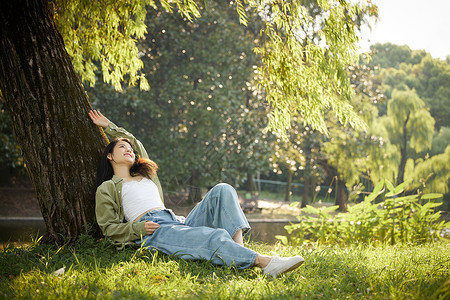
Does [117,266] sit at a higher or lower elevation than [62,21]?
lower

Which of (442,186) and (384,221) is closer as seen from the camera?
(384,221)

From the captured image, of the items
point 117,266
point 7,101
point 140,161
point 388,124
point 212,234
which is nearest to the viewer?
point 117,266

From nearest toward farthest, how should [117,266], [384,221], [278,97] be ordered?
[117,266], [278,97], [384,221]

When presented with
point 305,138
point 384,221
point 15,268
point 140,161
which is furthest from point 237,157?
point 15,268

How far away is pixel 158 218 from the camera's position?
3.48m

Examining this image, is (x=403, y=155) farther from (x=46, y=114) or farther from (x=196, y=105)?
(x=46, y=114)

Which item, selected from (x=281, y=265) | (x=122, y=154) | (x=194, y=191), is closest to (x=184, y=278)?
(x=281, y=265)

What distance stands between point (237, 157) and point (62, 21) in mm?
9112

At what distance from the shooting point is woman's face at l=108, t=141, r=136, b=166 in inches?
148

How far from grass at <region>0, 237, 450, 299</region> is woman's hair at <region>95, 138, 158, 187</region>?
1.95 ft

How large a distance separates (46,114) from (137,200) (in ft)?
3.63

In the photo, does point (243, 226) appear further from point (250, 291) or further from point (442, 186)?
point (442, 186)

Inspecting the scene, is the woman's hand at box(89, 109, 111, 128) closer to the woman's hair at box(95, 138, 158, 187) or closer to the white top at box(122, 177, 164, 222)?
the woman's hair at box(95, 138, 158, 187)

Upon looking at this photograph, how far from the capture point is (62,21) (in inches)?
203
